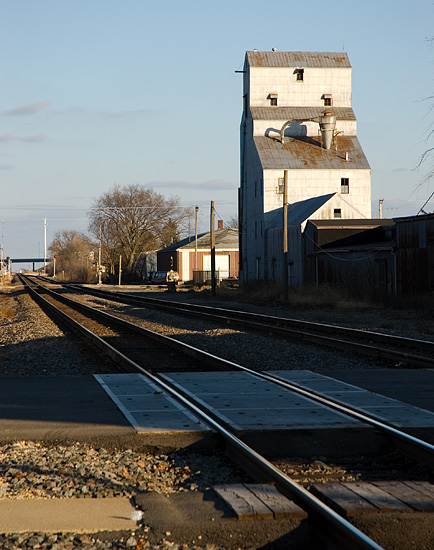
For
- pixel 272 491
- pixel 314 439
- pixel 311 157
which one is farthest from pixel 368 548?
pixel 311 157

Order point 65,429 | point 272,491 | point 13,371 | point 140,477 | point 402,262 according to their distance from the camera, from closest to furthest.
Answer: point 272,491 → point 140,477 → point 65,429 → point 13,371 → point 402,262

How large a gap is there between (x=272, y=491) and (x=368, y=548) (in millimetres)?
1313

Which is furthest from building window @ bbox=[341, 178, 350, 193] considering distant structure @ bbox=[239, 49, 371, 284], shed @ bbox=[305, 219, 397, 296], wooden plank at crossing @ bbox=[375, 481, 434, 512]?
wooden plank at crossing @ bbox=[375, 481, 434, 512]

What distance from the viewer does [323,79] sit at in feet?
211

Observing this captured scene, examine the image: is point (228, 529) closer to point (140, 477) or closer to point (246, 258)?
point (140, 477)

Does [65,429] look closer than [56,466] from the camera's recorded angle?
No

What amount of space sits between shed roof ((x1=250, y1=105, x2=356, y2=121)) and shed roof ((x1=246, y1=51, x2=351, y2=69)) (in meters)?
3.98

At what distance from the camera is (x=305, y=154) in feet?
197

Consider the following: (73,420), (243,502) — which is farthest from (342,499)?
(73,420)

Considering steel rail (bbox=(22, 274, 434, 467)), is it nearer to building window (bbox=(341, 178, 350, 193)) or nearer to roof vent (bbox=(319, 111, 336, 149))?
building window (bbox=(341, 178, 350, 193))

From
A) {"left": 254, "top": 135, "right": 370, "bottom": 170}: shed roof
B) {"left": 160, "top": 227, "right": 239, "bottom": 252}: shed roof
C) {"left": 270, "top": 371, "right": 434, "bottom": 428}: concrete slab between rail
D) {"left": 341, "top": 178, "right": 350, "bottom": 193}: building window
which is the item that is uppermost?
{"left": 254, "top": 135, "right": 370, "bottom": 170}: shed roof

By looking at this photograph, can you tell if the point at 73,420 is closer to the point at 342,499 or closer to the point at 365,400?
the point at 365,400

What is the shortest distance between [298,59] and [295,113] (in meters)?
5.34

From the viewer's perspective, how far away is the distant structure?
190ft
